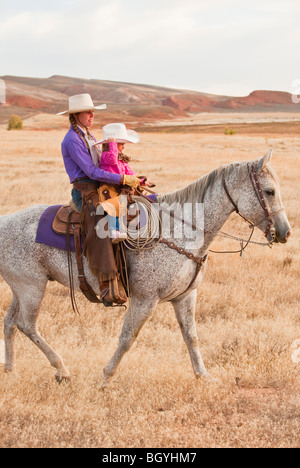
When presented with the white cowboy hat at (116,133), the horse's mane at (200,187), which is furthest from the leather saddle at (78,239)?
the white cowboy hat at (116,133)

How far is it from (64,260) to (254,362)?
108 inches

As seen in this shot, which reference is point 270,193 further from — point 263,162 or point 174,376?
point 174,376

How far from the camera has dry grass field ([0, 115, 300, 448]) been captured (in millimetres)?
4500

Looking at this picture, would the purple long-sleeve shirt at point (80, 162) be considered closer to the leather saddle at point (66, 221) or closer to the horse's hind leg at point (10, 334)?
the leather saddle at point (66, 221)

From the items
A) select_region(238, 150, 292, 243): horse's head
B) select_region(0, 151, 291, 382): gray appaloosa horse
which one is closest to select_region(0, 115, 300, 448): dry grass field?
select_region(0, 151, 291, 382): gray appaloosa horse

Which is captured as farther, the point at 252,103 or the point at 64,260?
the point at 252,103

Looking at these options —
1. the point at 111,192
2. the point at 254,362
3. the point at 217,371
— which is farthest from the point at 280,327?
the point at 111,192

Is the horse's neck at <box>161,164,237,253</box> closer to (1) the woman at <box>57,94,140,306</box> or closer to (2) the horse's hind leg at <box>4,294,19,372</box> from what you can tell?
→ (1) the woman at <box>57,94,140,306</box>

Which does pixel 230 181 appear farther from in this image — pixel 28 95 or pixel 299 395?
pixel 28 95

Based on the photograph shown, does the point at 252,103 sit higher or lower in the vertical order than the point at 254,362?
higher

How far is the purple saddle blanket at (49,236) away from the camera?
5297 millimetres

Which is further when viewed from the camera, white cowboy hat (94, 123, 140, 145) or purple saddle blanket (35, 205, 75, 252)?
purple saddle blanket (35, 205, 75, 252)

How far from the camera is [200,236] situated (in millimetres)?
5129
